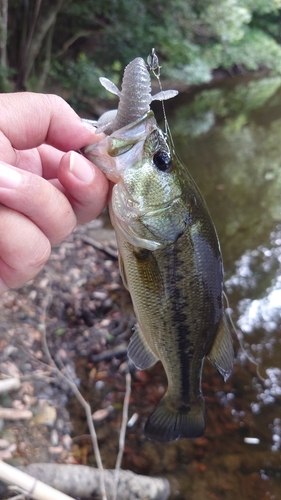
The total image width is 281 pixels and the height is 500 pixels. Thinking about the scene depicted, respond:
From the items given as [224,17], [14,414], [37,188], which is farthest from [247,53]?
[37,188]

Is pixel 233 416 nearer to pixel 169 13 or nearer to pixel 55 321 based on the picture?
pixel 55 321

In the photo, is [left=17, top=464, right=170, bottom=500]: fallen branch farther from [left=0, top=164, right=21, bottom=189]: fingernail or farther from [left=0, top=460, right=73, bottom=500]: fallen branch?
[left=0, top=164, right=21, bottom=189]: fingernail

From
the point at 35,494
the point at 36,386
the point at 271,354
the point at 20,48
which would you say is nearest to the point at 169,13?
the point at 20,48

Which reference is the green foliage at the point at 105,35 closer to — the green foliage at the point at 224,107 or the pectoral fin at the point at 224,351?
the green foliage at the point at 224,107

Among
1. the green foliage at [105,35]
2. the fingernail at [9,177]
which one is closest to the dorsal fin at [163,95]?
the fingernail at [9,177]

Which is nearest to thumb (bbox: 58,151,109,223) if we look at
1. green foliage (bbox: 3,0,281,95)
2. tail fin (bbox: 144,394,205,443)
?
tail fin (bbox: 144,394,205,443)

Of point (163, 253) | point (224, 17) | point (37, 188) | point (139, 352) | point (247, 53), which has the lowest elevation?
point (247, 53)

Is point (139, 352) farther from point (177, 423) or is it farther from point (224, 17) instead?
Result: point (224, 17)
